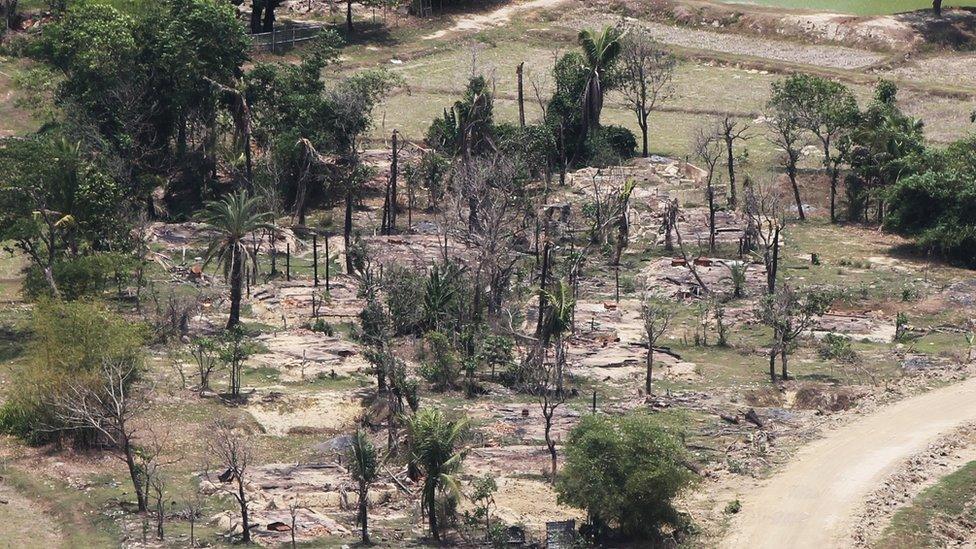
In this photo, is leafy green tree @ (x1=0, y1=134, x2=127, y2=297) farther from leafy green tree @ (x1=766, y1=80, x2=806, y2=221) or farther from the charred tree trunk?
leafy green tree @ (x1=766, y1=80, x2=806, y2=221)

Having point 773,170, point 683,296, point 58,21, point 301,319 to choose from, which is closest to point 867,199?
point 773,170

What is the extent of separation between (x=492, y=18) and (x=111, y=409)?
2903 inches

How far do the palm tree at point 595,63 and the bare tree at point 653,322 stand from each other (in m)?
22.2

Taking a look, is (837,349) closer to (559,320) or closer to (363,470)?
(559,320)

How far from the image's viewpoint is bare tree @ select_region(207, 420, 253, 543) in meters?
60.2

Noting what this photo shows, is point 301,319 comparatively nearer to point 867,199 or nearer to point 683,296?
point 683,296

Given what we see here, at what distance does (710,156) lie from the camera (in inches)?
4156

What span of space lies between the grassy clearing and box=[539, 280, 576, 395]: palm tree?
15.0 m

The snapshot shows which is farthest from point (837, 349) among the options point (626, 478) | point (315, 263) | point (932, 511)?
point (315, 263)

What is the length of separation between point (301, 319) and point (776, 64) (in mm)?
53756

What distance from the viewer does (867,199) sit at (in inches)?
3976

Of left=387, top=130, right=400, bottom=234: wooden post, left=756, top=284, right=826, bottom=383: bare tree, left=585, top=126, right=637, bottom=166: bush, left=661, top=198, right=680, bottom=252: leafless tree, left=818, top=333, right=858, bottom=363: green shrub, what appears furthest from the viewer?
left=585, top=126, right=637, bottom=166: bush

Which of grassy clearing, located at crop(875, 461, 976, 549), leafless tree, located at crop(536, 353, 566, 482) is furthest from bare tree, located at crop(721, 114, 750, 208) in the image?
grassy clearing, located at crop(875, 461, 976, 549)

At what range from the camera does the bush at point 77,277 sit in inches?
3152
